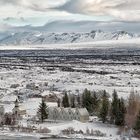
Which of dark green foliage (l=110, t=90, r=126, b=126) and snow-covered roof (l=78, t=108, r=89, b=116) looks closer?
dark green foliage (l=110, t=90, r=126, b=126)

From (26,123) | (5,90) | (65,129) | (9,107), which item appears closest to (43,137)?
(65,129)

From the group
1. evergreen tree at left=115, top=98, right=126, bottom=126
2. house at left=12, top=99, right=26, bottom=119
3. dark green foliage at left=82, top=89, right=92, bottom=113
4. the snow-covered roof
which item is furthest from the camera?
dark green foliage at left=82, top=89, right=92, bottom=113

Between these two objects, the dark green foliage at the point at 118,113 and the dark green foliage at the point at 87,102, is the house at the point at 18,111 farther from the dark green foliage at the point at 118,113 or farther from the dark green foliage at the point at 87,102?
the dark green foliage at the point at 118,113

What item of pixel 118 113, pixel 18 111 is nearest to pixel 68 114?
pixel 118 113

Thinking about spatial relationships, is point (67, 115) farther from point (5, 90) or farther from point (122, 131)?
point (5, 90)

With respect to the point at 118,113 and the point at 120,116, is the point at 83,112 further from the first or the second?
the point at 120,116

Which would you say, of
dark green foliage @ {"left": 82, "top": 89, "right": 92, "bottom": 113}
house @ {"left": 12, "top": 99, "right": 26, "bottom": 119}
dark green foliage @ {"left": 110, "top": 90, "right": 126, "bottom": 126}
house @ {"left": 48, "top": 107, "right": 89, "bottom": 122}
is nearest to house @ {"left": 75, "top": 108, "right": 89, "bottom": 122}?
house @ {"left": 48, "top": 107, "right": 89, "bottom": 122}

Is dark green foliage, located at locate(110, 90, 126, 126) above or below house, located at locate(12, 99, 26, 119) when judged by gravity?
above

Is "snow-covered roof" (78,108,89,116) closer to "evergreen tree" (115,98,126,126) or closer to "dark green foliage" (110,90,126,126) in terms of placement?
"dark green foliage" (110,90,126,126)
